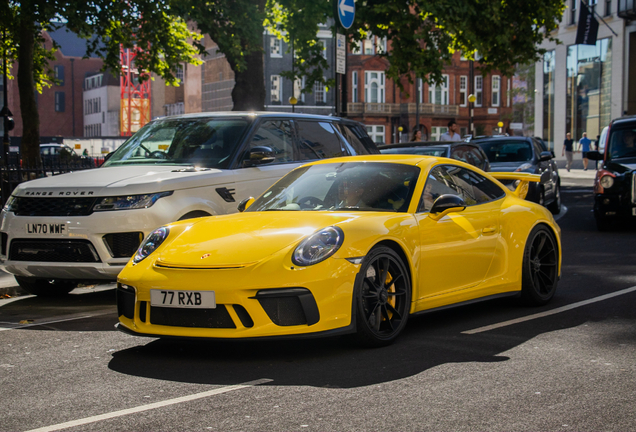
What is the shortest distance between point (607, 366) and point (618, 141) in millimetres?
9925

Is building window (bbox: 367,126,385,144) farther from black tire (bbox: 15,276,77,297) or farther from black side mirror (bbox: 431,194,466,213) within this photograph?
black side mirror (bbox: 431,194,466,213)

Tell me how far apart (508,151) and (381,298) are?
12709mm

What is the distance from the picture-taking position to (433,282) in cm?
610

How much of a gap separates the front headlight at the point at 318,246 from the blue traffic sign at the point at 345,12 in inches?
338

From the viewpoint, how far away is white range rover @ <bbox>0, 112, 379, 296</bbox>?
7523 millimetres

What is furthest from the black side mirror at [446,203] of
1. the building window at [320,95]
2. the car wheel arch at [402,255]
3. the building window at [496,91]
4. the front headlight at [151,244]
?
the building window at [496,91]

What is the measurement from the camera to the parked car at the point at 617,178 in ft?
43.0

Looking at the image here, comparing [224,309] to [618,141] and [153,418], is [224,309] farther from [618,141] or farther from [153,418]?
[618,141]

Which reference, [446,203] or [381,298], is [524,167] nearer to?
[446,203]

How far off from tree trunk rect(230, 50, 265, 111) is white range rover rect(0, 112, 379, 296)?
414 inches

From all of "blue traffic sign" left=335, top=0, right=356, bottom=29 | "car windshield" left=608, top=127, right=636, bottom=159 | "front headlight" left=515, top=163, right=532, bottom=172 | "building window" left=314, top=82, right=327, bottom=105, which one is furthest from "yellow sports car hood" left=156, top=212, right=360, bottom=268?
"building window" left=314, top=82, right=327, bottom=105

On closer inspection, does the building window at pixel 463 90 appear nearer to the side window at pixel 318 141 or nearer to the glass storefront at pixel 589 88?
the glass storefront at pixel 589 88

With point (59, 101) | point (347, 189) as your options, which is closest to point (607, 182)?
point (347, 189)

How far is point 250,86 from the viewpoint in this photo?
20422mm
